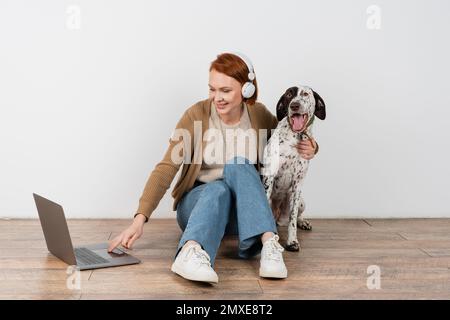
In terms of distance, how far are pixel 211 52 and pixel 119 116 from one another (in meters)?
0.56

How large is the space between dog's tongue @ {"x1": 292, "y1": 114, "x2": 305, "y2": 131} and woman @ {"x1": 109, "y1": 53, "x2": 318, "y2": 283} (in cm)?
8

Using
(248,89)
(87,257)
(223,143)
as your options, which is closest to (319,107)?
(248,89)

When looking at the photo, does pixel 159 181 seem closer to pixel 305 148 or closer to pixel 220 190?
pixel 220 190

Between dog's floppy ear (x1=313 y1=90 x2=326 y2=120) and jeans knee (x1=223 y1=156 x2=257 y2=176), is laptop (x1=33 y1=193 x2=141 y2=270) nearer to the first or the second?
jeans knee (x1=223 y1=156 x2=257 y2=176)

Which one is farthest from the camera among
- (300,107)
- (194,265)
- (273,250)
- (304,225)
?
(304,225)

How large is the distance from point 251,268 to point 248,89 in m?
0.69

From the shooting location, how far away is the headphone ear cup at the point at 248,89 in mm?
2518

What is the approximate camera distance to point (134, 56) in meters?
3.18

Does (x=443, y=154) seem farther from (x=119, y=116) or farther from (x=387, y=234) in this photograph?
(x=119, y=116)

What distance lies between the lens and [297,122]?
2.60 meters

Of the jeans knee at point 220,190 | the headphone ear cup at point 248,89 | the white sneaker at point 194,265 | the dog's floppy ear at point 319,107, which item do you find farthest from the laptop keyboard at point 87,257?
the dog's floppy ear at point 319,107

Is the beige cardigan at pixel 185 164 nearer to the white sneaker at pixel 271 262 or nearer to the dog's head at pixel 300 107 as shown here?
the dog's head at pixel 300 107

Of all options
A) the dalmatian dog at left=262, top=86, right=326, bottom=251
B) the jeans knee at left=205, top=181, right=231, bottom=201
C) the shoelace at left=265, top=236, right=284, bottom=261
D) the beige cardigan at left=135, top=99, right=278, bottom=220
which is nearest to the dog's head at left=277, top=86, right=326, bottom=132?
the dalmatian dog at left=262, top=86, right=326, bottom=251
